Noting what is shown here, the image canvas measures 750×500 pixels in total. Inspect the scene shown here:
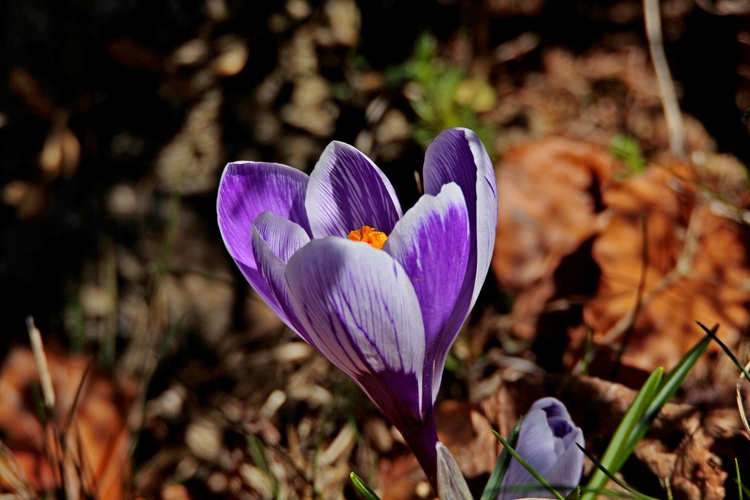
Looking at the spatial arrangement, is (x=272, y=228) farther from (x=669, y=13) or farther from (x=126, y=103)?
(x=669, y=13)

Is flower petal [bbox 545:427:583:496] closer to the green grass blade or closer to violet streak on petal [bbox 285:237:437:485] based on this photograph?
the green grass blade

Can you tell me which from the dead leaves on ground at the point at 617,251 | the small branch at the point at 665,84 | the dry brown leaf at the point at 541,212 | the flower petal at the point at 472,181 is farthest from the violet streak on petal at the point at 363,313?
the small branch at the point at 665,84

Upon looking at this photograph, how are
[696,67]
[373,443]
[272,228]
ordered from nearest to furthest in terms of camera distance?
[272,228] → [373,443] → [696,67]

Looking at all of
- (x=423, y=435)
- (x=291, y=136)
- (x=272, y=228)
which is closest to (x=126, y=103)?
(x=291, y=136)

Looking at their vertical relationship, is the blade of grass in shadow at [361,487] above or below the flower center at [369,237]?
below

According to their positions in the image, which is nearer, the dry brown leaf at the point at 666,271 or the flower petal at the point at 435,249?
the flower petal at the point at 435,249

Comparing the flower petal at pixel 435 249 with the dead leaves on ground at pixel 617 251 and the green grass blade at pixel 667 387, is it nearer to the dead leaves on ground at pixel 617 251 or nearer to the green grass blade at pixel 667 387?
the green grass blade at pixel 667 387

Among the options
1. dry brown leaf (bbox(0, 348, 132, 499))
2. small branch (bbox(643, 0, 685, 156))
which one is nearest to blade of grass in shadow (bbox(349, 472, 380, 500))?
dry brown leaf (bbox(0, 348, 132, 499))

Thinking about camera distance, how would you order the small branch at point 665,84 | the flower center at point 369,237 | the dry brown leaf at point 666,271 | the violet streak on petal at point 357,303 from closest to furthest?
the violet streak on petal at point 357,303
the flower center at point 369,237
the dry brown leaf at point 666,271
the small branch at point 665,84
